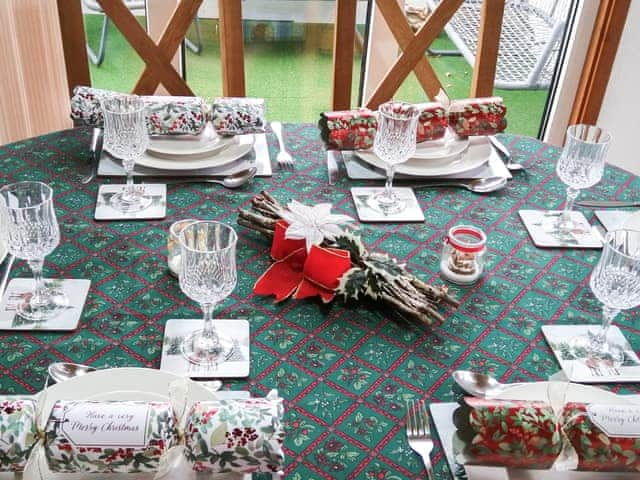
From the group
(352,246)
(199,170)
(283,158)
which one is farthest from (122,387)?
(283,158)

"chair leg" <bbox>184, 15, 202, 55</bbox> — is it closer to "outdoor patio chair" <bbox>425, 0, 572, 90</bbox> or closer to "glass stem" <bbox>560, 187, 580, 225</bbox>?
"outdoor patio chair" <bbox>425, 0, 572, 90</bbox>

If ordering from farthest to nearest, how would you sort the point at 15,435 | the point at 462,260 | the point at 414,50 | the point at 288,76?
the point at 288,76, the point at 414,50, the point at 462,260, the point at 15,435

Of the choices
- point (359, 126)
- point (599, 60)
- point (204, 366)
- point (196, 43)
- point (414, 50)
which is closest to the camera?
point (204, 366)

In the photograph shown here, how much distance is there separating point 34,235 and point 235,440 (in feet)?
1.76

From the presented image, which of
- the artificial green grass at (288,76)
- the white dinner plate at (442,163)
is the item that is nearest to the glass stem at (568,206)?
the white dinner plate at (442,163)

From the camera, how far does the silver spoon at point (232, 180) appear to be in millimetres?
1704

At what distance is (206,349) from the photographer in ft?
4.11

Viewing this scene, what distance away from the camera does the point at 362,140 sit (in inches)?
70.9

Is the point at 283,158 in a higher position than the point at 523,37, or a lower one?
higher

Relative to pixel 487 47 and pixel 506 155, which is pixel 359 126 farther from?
pixel 487 47

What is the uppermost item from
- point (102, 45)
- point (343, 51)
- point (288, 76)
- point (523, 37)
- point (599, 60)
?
point (343, 51)

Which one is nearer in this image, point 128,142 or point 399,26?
point 128,142

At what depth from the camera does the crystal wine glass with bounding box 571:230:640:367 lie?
4.07 feet

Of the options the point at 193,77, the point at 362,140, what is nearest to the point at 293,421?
the point at 362,140
